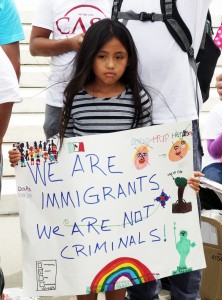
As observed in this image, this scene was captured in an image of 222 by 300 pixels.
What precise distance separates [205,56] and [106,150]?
0.62m

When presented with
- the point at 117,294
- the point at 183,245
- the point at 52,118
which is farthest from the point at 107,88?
the point at 117,294

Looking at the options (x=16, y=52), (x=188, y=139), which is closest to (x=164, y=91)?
(x=188, y=139)

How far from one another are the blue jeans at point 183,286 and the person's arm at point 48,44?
0.72 meters

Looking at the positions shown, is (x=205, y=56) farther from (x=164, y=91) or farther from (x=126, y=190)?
(x=126, y=190)

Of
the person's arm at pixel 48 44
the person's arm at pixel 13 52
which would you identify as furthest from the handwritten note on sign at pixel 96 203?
the person's arm at pixel 13 52

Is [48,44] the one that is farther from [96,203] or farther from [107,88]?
[96,203]

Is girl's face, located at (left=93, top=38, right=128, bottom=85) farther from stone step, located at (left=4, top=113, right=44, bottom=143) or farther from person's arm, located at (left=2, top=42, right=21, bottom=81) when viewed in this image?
stone step, located at (left=4, top=113, right=44, bottom=143)

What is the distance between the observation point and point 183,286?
339 cm

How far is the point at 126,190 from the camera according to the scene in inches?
123

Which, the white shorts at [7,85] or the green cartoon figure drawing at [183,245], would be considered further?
the green cartoon figure drawing at [183,245]

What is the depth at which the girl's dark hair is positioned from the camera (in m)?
3.14

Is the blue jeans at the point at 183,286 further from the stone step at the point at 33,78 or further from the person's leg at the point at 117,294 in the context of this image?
the stone step at the point at 33,78

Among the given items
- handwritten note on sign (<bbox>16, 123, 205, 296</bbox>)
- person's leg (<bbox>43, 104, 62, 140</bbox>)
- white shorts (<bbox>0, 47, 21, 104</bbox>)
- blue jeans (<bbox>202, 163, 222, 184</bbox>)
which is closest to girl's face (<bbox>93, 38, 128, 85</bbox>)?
handwritten note on sign (<bbox>16, 123, 205, 296</bbox>)

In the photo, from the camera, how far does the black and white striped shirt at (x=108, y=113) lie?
3162 millimetres
